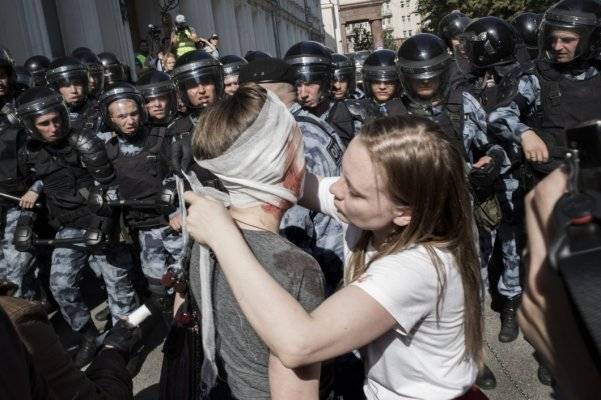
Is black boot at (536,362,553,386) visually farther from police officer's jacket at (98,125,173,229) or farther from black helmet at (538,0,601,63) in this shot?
police officer's jacket at (98,125,173,229)

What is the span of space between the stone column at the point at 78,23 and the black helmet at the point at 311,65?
7.99m

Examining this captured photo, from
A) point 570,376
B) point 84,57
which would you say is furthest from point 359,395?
point 84,57

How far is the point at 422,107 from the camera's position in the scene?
13.6 feet

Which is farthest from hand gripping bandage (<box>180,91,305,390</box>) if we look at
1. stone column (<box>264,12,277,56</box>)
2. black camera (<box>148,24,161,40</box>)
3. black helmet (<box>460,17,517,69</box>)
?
stone column (<box>264,12,277,56</box>)

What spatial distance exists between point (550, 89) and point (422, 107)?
966 millimetres

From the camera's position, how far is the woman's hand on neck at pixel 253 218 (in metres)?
1.40

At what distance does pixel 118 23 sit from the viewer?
1212 cm

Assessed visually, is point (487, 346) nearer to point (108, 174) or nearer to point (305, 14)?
point (108, 174)

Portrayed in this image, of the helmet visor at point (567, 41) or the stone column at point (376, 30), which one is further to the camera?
the stone column at point (376, 30)

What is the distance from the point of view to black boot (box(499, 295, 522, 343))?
3.51 meters

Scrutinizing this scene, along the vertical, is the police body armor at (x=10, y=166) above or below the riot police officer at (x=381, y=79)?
below

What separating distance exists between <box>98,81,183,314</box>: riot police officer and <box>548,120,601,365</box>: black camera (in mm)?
3343

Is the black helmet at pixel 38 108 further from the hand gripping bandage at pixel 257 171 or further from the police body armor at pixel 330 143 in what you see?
the hand gripping bandage at pixel 257 171

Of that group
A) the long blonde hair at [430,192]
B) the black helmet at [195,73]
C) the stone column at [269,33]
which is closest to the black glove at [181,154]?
the black helmet at [195,73]
